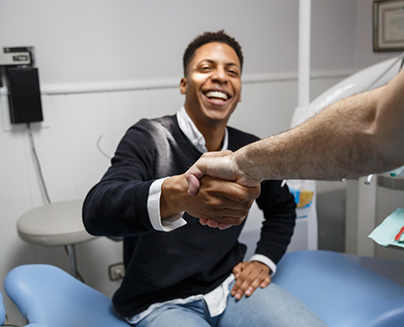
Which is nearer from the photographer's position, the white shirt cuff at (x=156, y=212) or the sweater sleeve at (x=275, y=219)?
the white shirt cuff at (x=156, y=212)

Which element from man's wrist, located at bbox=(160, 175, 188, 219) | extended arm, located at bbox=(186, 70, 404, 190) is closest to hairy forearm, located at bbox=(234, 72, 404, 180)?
extended arm, located at bbox=(186, 70, 404, 190)

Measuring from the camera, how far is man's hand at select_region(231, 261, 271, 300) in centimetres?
131

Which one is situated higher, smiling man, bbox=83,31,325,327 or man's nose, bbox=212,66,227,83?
man's nose, bbox=212,66,227,83

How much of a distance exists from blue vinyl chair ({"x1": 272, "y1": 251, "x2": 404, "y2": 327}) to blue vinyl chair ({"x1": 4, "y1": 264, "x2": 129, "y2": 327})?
58cm

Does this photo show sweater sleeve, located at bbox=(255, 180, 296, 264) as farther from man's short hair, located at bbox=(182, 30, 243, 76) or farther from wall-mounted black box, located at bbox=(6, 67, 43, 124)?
wall-mounted black box, located at bbox=(6, 67, 43, 124)

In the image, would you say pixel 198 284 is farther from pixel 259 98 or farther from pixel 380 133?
pixel 259 98

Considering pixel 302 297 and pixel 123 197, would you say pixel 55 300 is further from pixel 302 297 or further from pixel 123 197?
pixel 302 297

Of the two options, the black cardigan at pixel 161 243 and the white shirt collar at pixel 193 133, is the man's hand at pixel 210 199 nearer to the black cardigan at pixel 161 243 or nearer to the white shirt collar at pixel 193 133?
the black cardigan at pixel 161 243

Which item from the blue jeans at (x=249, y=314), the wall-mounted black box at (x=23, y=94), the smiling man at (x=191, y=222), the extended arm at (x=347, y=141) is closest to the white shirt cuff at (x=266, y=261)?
the smiling man at (x=191, y=222)

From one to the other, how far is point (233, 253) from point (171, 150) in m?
0.41

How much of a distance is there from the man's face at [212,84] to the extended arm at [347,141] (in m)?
0.60

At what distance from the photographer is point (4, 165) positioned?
191cm

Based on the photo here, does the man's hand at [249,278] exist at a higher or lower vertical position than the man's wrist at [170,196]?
lower

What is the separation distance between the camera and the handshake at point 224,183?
0.92 meters
